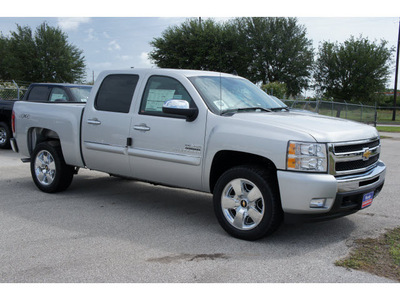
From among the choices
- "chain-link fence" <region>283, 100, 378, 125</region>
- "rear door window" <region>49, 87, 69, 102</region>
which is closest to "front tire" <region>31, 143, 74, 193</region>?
"rear door window" <region>49, 87, 69, 102</region>

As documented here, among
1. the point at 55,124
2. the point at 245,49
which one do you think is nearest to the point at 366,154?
the point at 55,124

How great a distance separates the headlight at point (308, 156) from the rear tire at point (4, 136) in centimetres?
1041

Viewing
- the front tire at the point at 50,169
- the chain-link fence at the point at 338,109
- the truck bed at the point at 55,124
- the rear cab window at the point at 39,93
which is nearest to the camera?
the truck bed at the point at 55,124

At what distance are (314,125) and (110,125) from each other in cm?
273

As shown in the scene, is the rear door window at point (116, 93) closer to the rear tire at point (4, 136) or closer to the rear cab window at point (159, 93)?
the rear cab window at point (159, 93)

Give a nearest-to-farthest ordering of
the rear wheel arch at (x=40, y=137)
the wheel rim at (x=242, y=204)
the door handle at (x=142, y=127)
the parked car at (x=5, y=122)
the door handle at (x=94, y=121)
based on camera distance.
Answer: the wheel rim at (x=242, y=204)
the door handle at (x=142, y=127)
the door handle at (x=94, y=121)
the rear wheel arch at (x=40, y=137)
the parked car at (x=5, y=122)

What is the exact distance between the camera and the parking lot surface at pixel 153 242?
12.5 feet

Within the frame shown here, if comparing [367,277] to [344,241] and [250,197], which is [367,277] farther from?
[250,197]

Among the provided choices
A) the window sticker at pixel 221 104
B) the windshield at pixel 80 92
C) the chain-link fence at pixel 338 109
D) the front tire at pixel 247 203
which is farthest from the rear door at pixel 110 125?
the chain-link fence at pixel 338 109

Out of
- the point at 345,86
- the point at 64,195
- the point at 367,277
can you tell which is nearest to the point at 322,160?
the point at 367,277

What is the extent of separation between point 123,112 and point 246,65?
41887 millimetres

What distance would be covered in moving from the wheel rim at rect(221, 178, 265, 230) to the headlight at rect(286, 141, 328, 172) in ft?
1.74

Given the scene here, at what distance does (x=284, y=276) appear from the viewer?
3.78m

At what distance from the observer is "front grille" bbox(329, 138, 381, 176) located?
441cm
